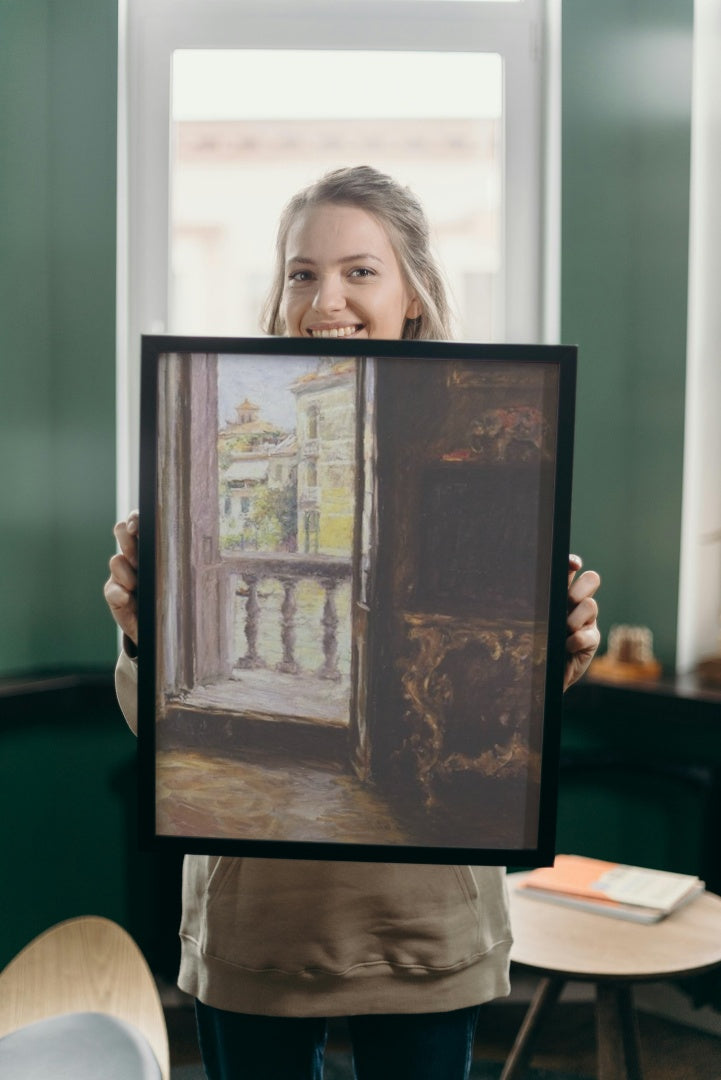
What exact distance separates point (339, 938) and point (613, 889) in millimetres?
1009

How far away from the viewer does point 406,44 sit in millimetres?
2543

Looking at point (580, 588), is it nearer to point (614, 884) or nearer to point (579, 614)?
point (579, 614)

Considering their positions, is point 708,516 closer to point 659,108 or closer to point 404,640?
point 659,108

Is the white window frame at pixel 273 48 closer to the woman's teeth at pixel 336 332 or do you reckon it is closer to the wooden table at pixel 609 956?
the wooden table at pixel 609 956

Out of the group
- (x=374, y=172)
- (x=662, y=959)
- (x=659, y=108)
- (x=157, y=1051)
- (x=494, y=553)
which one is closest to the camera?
(x=157, y=1051)

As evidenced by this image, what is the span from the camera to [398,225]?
3.76 feet

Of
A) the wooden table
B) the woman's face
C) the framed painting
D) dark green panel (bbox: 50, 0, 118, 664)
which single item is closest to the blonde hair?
the woman's face

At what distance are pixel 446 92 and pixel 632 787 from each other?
69.2 inches

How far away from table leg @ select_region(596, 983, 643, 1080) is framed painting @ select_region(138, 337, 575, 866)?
0.89 meters

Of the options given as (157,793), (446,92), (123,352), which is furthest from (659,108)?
(157,793)

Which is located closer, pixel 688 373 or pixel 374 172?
pixel 374 172

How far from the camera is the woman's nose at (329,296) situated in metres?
1.08

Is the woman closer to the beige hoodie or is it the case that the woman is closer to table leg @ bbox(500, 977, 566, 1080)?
the beige hoodie

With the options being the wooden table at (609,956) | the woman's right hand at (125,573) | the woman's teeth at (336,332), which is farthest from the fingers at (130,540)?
the wooden table at (609,956)
